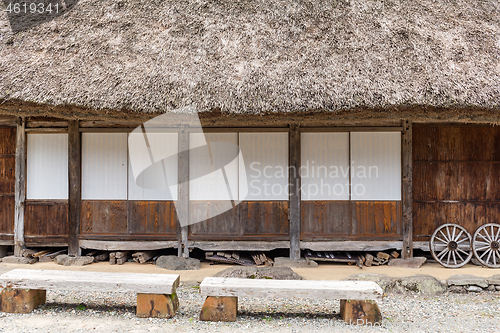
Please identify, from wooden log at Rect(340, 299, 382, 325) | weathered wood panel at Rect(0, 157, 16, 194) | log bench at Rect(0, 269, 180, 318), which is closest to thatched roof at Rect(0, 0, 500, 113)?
weathered wood panel at Rect(0, 157, 16, 194)

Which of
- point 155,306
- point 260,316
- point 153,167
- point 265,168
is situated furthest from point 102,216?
point 260,316

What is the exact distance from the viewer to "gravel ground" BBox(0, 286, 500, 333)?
10.7 feet

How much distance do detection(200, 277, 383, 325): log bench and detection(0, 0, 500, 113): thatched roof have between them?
230 centimetres

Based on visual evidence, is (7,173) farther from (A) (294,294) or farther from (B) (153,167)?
(A) (294,294)

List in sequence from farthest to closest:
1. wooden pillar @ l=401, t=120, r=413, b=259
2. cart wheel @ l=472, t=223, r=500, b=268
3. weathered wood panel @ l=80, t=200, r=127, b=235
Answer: weathered wood panel @ l=80, t=200, r=127, b=235
wooden pillar @ l=401, t=120, r=413, b=259
cart wheel @ l=472, t=223, r=500, b=268

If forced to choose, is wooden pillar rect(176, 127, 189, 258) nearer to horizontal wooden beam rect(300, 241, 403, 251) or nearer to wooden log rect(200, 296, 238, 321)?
horizontal wooden beam rect(300, 241, 403, 251)

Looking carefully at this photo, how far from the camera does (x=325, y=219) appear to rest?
559 centimetres

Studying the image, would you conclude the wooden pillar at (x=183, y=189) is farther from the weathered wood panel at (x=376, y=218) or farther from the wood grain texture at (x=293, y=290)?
the weathered wood panel at (x=376, y=218)

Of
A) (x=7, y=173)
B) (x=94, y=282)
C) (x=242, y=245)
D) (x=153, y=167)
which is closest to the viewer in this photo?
(x=94, y=282)

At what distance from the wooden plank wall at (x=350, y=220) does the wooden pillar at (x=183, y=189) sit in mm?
2035

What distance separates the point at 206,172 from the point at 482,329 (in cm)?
424

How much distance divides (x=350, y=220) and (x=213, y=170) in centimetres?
253

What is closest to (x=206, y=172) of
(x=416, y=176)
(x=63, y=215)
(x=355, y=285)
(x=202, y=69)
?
(x=202, y=69)

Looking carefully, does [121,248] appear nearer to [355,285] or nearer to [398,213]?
[355,285]
